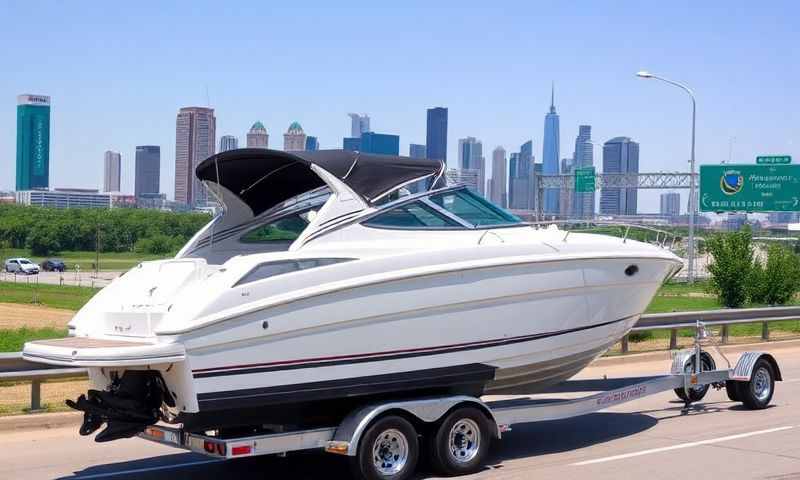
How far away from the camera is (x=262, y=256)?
842cm

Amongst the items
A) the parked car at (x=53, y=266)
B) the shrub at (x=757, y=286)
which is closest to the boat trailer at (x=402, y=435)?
the shrub at (x=757, y=286)

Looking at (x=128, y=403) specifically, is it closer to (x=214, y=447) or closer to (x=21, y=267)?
(x=214, y=447)

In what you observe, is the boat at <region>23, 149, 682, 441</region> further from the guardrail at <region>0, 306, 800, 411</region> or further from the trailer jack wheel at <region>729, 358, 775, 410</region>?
the guardrail at <region>0, 306, 800, 411</region>

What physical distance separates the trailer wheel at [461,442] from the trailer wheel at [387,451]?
23 centimetres

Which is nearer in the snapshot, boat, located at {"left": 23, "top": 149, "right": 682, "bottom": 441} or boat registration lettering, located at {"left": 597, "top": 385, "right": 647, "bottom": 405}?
boat, located at {"left": 23, "top": 149, "right": 682, "bottom": 441}

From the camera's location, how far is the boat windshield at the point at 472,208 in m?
9.98

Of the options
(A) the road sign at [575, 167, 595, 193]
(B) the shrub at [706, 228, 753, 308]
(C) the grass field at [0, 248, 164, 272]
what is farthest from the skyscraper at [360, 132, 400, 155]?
(C) the grass field at [0, 248, 164, 272]

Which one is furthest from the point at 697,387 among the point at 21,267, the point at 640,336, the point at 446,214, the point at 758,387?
the point at 21,267

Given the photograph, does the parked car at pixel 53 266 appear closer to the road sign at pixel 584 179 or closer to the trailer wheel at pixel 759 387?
→ the road sign at pixel 584 179

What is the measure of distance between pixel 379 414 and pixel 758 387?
6.11 meters

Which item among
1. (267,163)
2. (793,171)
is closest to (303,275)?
(267,163)

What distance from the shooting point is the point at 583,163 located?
12400 cm

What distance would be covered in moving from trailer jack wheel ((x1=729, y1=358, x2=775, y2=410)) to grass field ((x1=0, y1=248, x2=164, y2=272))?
74.7 meters

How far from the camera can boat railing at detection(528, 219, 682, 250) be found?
34.3ft
